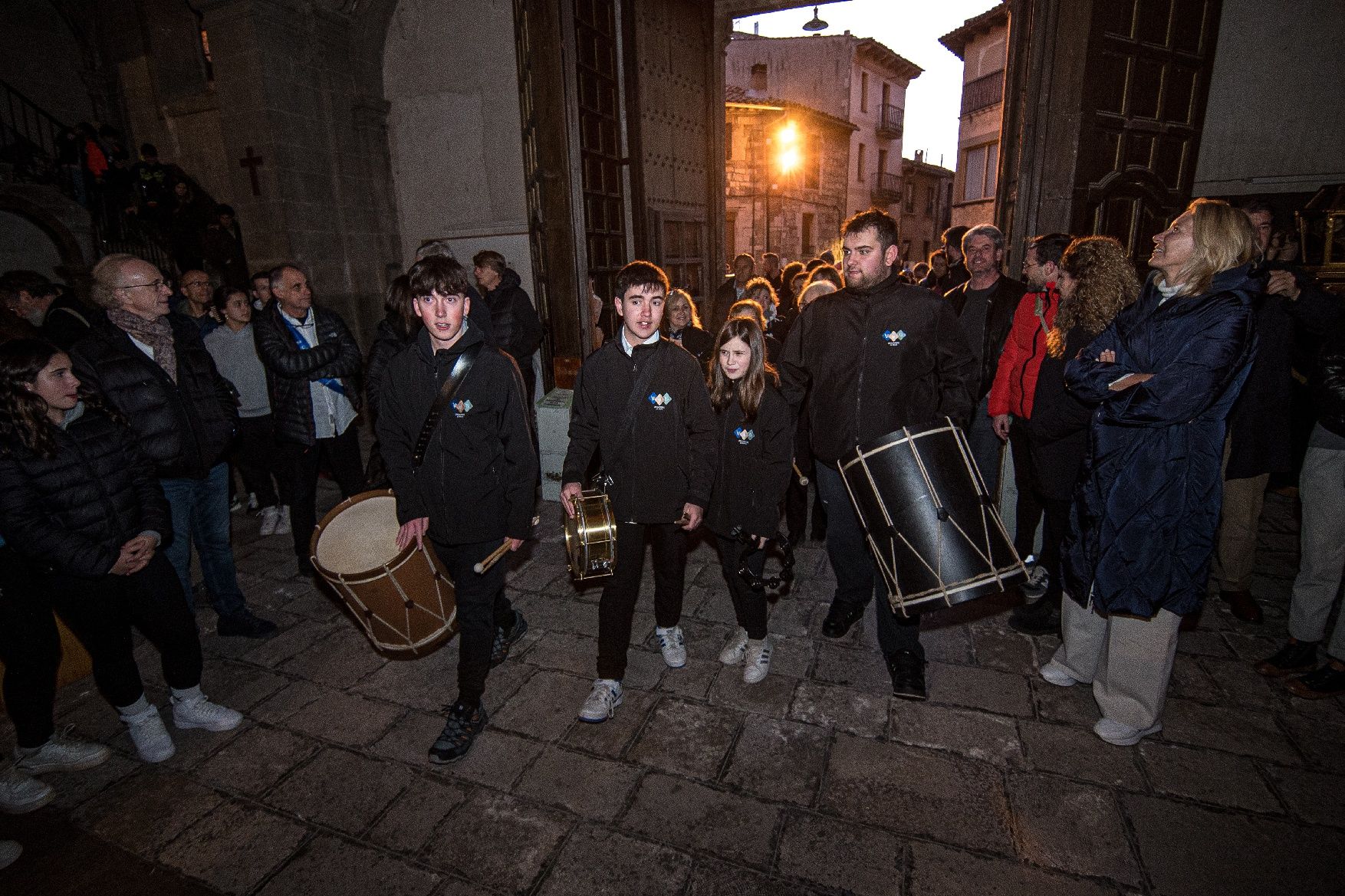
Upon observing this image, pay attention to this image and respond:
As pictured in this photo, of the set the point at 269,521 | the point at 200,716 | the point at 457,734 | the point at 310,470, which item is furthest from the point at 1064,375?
the point at 269,521

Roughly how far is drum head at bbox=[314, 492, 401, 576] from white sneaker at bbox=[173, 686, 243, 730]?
0.95 meters

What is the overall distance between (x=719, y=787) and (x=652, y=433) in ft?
5.35

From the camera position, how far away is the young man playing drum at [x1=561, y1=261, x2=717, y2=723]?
10.2 feet

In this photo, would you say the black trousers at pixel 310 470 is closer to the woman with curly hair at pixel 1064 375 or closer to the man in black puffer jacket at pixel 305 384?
the man in black puffer jacket at pixel 305 384

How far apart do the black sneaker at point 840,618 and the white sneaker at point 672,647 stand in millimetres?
954

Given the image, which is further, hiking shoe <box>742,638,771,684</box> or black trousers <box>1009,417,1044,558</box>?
black trousers <box>1009,417,1044,558</box>

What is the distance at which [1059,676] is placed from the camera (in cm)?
344

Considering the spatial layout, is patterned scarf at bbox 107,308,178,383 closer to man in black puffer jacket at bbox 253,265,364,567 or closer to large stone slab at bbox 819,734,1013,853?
man in black puffer jacket at bbox 253,265,364,567

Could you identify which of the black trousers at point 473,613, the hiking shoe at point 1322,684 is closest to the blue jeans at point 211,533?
the black trousers at point 473,613

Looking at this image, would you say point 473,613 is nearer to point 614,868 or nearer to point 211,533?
point 614,868

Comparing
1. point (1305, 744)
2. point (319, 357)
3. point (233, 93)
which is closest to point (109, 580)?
point (319, 357)

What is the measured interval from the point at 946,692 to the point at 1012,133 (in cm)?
526

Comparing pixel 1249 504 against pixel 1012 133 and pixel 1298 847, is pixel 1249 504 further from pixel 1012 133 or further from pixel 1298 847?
pixel 1012 133

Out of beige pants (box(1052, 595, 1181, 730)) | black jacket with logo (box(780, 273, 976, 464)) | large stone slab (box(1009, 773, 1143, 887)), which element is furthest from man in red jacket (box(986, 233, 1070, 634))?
large stone slab (box(1009, 773, 1143, 887))
